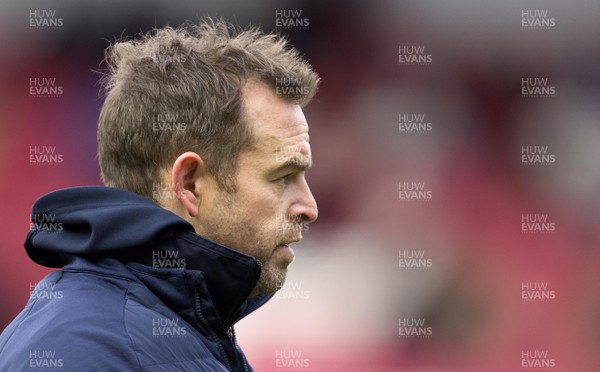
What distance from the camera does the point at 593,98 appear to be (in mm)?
4547

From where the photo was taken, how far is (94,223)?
60.8 inches

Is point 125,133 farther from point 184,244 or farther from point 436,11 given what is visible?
point 436,11

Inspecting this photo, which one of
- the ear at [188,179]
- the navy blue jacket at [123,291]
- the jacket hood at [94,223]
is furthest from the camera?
the ear at [188,179]

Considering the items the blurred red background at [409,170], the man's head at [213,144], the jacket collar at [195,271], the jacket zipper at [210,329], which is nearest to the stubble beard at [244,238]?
the man's head at [213,144]

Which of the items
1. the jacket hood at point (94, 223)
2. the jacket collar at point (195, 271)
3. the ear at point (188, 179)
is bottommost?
the jacket collar at point (195, 271)

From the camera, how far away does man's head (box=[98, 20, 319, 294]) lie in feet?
6.01

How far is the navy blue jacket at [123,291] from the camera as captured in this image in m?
1.42

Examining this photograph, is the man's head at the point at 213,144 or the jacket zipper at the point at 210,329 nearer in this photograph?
the jacket zipper at the point at 210,329

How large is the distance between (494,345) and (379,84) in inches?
52.8

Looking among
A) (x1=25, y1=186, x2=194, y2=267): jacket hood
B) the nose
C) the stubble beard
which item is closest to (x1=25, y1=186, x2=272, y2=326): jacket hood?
(x1=25, y1=186, x2=194, y2=267): jacket hood

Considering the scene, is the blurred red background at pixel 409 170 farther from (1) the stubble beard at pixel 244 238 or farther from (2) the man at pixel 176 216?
(1) the stubble beard at pixel 244 238

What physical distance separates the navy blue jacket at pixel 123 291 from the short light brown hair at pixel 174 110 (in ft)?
0.63

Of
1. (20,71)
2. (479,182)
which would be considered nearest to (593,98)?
(479,182)

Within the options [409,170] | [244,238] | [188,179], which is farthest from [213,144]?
[409,170]
